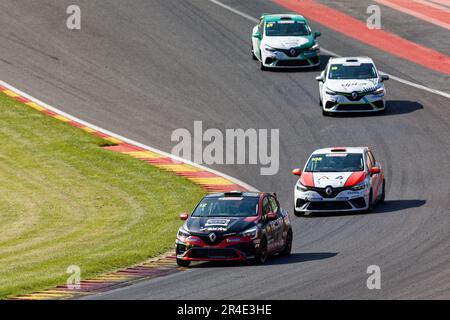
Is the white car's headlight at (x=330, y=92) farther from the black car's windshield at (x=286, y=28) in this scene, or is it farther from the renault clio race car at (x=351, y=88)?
the black car's windshield at (x=286, y=28)

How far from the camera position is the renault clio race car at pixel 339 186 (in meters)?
30.5

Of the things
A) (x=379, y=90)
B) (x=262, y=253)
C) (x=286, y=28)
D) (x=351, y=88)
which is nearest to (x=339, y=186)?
(x=262, y=253)

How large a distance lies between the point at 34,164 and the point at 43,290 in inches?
605

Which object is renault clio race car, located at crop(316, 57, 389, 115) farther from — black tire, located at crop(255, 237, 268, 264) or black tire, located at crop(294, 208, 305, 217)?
black tire, located at crop(255, 237, 268, 264)

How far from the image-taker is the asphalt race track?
2273 centimetres

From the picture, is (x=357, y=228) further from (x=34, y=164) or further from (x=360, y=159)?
(x=34, y=164)

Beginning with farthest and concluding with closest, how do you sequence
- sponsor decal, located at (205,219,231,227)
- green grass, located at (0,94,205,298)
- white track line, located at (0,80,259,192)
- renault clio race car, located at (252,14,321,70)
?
1. renault clio race car, located at (252,14,321,70)
2. white track line, located at (0,80,259,192)
3. green grass, located at (0,94,205,298)
4. sponsor decal, located at (205,219,231,227)

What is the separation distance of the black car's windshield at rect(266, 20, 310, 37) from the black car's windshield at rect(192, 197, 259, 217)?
20683 millimetres

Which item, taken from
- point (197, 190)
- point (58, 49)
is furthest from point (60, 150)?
point (58, 49)

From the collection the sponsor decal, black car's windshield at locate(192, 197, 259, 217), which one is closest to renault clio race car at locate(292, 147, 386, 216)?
black car's windshield at locate(192, 197, 259, 217)

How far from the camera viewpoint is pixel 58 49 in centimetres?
4741

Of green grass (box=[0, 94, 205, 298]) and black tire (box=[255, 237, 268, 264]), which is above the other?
green grass (box=[0, 94, 205, 298])

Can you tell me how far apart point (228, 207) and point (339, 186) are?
576 cm

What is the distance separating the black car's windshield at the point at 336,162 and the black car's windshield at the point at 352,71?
943 cm
